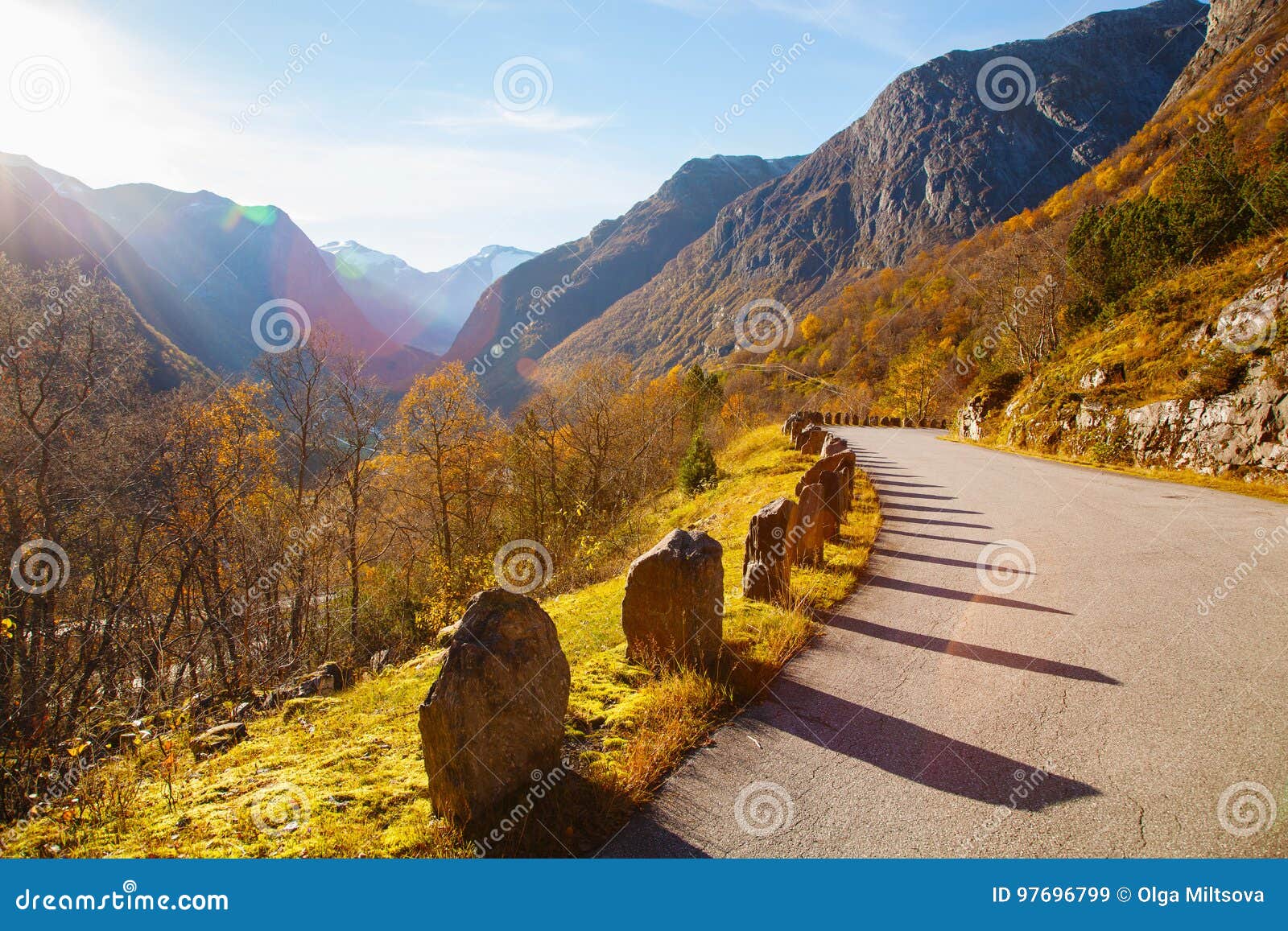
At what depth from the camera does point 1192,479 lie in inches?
542

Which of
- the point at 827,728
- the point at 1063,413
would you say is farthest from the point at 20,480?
the point at 1063,413

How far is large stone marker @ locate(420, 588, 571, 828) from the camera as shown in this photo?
361 centimetres

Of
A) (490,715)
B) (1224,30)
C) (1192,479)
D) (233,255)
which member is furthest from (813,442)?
(233,255)

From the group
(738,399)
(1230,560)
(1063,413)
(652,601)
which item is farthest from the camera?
(738,399)

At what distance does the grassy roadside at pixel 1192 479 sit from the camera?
11.8 metres

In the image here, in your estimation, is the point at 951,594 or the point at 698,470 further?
the point at 698,470

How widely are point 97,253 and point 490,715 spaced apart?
96.1 m

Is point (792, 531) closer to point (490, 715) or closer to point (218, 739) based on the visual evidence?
point (490, 715)

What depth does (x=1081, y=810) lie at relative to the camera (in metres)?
3.44

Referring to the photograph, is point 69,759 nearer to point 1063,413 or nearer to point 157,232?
point 1063,413

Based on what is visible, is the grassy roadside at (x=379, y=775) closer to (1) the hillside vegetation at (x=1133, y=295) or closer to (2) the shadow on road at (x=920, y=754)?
(2) the shadow on road at (x=920, y=754)

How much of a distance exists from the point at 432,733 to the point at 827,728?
9.71 ft

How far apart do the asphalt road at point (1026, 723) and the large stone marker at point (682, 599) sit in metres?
0.81

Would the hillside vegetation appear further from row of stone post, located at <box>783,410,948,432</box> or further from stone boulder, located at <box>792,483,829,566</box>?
stone boulder, located at <box>792,483,829,566</box>
